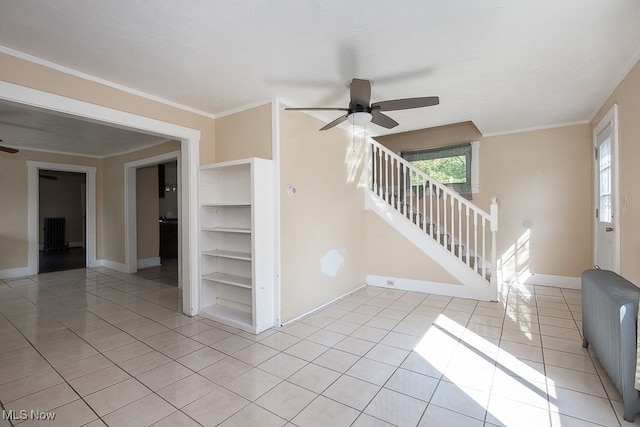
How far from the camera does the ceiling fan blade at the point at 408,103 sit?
8.19 feet

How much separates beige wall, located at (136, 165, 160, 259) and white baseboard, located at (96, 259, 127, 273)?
39 centimetres

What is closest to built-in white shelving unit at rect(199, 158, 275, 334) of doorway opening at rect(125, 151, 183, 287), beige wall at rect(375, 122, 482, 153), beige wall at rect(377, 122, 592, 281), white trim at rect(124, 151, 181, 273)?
doorway opening at rect(125, 151, 183, 287)

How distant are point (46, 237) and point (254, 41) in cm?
1100

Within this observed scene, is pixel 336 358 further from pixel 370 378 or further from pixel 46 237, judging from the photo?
pixel 46 237

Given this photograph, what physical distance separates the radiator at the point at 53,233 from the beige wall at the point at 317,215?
32.9 feet

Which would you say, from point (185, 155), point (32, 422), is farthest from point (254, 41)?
point (32, 422)

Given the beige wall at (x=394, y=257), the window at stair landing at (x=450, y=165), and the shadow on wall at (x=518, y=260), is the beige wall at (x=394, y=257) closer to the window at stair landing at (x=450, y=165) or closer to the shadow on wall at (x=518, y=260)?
the window at stair landing at (x=450, y=165)

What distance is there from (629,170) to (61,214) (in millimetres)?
13570

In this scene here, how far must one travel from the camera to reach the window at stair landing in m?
5.28

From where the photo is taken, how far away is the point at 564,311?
3633mm

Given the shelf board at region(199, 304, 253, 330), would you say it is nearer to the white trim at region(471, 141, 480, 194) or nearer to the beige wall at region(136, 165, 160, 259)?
the beige wall at region(136, 165, 160, 259)

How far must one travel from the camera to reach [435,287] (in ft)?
14.6

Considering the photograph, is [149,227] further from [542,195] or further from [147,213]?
[542,195]

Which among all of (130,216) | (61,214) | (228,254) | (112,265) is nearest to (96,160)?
(130,216)
